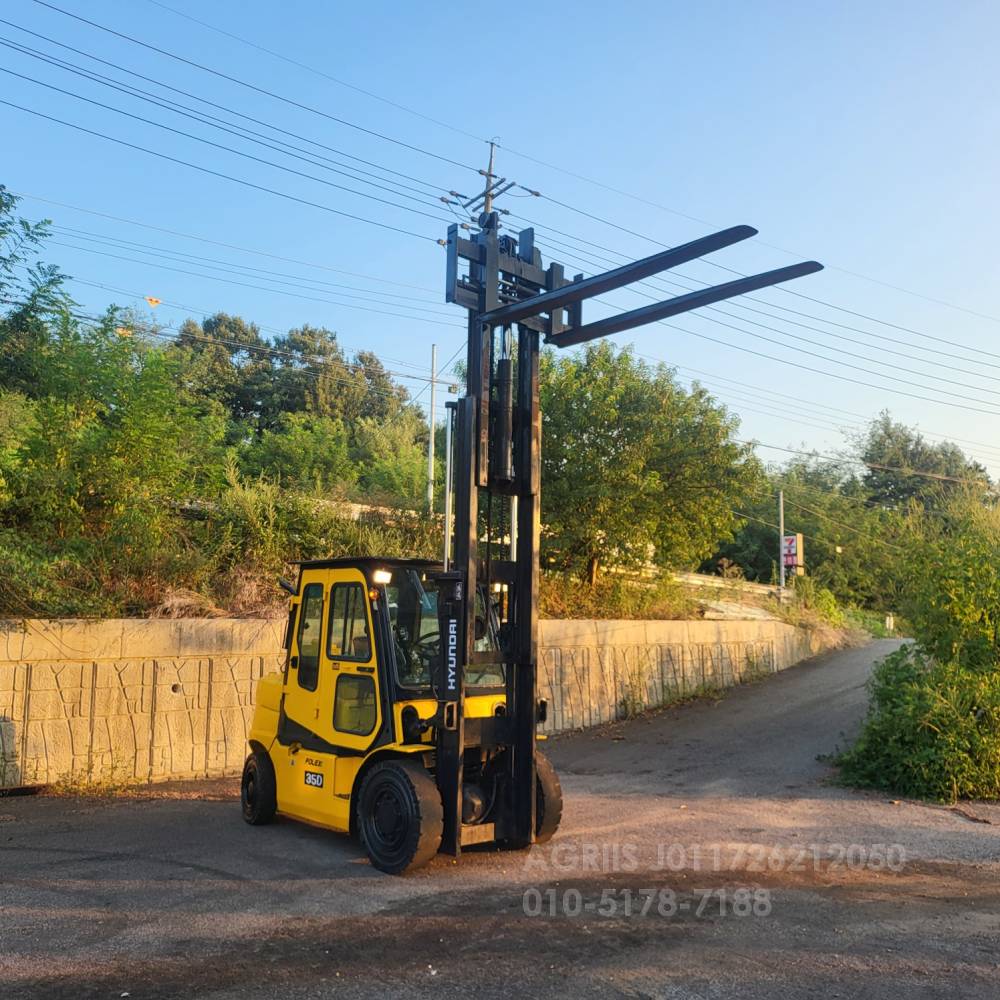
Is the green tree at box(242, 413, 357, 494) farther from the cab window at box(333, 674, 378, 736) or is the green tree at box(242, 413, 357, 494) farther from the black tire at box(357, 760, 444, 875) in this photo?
the black tire at box(357, 760, 444, 875)

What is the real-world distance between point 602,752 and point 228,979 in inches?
405

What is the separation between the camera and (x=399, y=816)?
23.3 feet

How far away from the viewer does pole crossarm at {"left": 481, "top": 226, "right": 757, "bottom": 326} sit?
5602 millimetres

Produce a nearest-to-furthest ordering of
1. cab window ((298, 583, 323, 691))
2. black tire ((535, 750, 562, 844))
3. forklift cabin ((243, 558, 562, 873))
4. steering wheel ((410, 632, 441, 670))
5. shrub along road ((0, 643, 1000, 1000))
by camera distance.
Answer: shrub along road ((0, 643, 1000, 1000)), forklift cabin ((243, 558, 562, 873)), steering wheel ((410, 632, 441, 670)), black tire ((535, 750, 562, 844)), cab window ((298, 583, 323, 691))

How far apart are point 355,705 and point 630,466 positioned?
13001mm

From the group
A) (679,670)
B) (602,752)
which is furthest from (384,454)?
(602,752)

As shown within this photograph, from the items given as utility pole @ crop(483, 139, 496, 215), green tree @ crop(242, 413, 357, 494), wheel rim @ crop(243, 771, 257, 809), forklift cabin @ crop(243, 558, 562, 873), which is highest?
utility pole @ crop(483, 139, 496, 215)

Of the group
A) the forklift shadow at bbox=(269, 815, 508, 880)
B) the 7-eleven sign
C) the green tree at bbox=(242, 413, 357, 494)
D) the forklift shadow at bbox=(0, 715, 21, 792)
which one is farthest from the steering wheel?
the 7-eleven sign

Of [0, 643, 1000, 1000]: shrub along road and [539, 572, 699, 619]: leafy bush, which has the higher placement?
[539, 572, 699, 619]: leafy bush

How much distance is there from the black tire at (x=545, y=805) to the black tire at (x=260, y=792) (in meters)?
2.54

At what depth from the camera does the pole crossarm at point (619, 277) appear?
18.4 feet

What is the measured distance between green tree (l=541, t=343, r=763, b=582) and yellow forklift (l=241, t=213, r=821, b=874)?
11.7 m

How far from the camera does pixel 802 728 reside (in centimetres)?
1561

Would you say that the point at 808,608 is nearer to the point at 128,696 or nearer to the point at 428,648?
the point at 128,696
